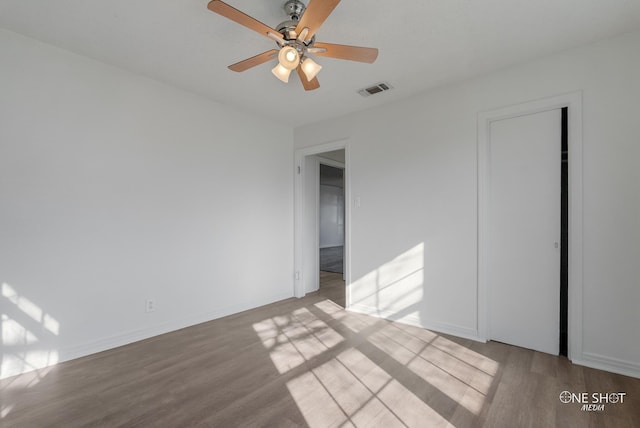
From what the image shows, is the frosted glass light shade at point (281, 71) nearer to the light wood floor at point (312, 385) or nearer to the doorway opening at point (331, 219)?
the light wood floor at point (312, 385)

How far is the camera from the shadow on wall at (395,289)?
3311mm

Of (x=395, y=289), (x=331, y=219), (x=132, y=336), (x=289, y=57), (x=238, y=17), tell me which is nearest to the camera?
(x=238, y=17)

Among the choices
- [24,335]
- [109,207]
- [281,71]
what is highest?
[281,71]

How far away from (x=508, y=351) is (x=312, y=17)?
299 cm

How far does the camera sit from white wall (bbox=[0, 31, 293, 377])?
7.61 feet

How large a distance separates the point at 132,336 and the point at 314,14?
3.08 meters

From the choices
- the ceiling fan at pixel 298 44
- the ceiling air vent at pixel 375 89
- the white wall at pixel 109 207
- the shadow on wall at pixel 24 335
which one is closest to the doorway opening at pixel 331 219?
the white wall at pixel 109 207

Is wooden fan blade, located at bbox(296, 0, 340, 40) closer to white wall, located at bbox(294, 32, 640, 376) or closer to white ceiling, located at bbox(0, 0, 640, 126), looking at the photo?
white ceiling, located at bbox(0, 0, 640, 126)

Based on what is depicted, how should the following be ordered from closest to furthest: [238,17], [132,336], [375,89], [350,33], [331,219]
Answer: [238,17] → [350,33] → [132,336] → [375,89] → [331,219]

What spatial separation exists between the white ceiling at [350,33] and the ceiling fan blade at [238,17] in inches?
13.1

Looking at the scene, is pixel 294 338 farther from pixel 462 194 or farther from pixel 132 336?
pixel 462 194

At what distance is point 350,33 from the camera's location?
228 cm

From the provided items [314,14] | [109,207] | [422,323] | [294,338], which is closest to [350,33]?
[314,14]

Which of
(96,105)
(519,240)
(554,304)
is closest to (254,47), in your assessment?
(96,105)
